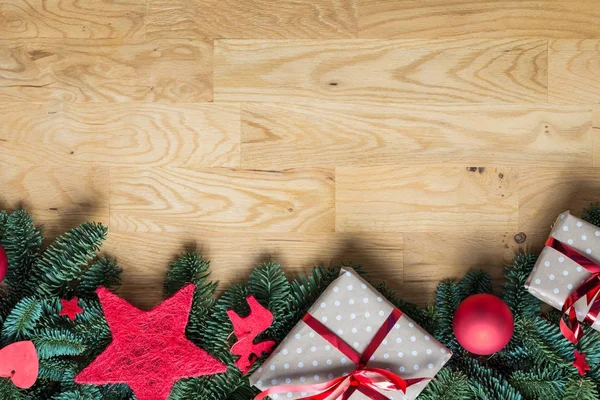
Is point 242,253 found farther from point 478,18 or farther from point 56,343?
point 478,18

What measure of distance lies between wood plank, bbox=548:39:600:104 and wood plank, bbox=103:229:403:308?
1.54 feet

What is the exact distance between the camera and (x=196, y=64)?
122cm

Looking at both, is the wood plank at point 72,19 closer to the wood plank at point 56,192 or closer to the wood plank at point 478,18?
the wood plank at point 56,192

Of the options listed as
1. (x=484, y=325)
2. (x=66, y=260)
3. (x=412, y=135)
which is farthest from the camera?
(x=412, y=135)

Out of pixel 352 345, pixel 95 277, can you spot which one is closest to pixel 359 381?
pixel 352 345

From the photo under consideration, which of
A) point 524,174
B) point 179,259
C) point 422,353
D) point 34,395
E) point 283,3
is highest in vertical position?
point 283,3

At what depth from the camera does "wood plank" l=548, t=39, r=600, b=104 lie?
1.20 metres

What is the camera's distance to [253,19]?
1220mm

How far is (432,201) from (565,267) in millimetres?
286

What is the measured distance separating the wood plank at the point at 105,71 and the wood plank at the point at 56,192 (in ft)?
0.51

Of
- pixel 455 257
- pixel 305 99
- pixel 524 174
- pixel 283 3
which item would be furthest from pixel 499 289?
pixel 283 3

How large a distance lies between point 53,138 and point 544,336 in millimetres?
1086

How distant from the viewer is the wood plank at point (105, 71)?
1.21 meters

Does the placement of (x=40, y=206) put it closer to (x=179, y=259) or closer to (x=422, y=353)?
(x=179, y=259)
